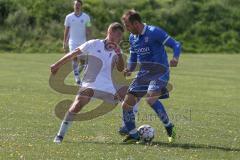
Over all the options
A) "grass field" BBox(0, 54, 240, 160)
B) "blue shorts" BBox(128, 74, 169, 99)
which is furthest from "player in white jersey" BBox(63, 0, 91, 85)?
"blue shorts" BBox(128, 74, 169, 99)

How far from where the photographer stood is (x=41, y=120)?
11.8m

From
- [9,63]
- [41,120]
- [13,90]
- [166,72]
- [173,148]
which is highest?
[166,72]

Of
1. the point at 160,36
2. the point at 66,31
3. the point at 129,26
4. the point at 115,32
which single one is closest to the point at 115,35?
the point at 115,32

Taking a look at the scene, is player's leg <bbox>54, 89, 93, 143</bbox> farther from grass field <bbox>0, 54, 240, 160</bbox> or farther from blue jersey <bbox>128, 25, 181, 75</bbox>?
blue jersey <bbox>128, 25, 181, 75</bbox>

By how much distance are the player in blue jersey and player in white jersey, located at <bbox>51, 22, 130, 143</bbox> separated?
0.91 feet

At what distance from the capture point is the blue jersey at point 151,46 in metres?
9.62

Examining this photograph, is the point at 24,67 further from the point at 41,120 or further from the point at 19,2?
the point at 19,2

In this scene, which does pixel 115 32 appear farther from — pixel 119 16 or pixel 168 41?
Result: pixel 119 16

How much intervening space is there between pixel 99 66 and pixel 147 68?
776mm

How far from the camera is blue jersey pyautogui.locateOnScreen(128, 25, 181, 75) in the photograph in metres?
9.62

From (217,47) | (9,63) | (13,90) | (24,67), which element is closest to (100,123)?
(13,90)

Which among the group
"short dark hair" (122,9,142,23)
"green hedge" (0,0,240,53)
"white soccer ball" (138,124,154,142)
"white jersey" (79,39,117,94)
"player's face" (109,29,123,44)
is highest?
"short dark hair" (122,9,142,23)

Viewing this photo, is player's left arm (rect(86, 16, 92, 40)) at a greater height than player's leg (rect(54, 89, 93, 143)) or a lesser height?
lesser

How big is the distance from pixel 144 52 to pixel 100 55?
2.12ft
